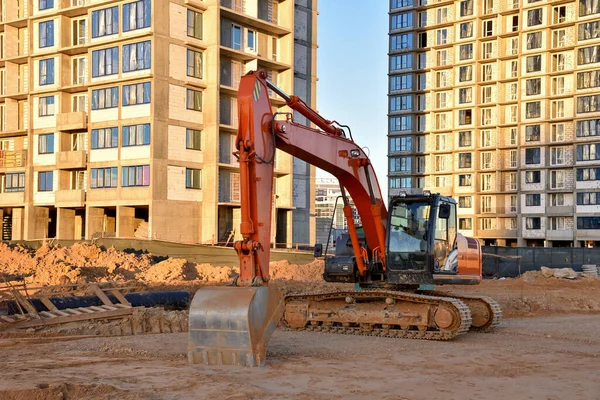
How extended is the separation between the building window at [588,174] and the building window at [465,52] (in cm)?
1882

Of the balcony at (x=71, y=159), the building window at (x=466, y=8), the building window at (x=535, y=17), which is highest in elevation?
the building window at (x=466, y=8)

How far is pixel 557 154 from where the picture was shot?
81.8m

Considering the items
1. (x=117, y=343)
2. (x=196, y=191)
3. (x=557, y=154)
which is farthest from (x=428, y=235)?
(x=557, y=154)

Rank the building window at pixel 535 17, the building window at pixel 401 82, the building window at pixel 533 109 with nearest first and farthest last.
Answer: the building window at pixel 535 17, the building window at pixel 533 109, the building window at pixel 401 82

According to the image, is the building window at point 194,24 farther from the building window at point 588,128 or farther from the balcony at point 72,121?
the building window at point 588,128

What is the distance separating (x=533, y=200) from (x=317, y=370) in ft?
248

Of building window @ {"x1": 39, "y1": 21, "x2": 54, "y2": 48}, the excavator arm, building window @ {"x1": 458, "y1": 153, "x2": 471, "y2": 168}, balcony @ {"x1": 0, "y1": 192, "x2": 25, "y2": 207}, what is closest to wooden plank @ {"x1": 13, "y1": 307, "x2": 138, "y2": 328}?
the excavator arm

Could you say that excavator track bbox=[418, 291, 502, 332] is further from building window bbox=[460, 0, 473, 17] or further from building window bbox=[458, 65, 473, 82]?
building window bbox=[460, 0, 473, 17]

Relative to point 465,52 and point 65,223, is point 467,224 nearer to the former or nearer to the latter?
point 465,52

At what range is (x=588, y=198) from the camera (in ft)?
258

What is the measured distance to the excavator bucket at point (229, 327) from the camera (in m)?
11.7

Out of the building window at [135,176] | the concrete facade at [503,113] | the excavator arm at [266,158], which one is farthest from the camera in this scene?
the concrete facade at [503,113]

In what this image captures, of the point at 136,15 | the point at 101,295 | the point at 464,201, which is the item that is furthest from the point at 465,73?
the point at 101,295

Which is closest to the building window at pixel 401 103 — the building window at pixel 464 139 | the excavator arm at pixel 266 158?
the building window at pixel 464 139
